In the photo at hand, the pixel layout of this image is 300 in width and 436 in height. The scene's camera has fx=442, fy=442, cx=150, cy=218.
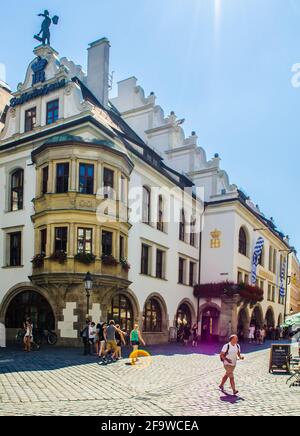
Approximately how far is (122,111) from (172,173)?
285 inches

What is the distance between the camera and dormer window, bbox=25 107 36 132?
26864 millimetres

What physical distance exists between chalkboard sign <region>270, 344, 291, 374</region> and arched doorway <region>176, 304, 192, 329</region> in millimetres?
15625

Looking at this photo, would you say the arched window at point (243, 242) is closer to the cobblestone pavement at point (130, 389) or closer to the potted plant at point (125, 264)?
the potted plant at point (125, 264)

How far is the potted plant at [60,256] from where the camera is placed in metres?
22.3

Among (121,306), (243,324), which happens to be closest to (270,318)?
(243,324)

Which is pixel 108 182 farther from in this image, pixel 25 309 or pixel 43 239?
pixel 25 309

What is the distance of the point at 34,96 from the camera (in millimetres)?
26641

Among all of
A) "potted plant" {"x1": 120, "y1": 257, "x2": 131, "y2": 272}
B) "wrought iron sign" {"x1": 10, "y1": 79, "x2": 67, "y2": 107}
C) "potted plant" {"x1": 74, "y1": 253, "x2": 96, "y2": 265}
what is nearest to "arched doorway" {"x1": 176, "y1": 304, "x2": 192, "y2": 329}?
"potted plant" {"x1": 120, "y1": 257, "x2": 131, "y2": 272}

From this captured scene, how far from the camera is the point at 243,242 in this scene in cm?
3953

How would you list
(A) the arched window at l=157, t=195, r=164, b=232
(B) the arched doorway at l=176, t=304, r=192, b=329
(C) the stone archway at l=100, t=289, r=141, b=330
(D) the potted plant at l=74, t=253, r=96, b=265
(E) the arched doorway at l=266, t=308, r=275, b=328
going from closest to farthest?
(D) the potted plant at l=74, t=253, r=96, b=265
(C) the stone archway at l=100, t=289, r=141, b=330
(A) the arched window at l=157, t=195, r=164, b=232
(B) the arched doorway at l=176, t=304, r=192, b=329
(E) the arched doorway at l=266, t=308, r=275, b=328

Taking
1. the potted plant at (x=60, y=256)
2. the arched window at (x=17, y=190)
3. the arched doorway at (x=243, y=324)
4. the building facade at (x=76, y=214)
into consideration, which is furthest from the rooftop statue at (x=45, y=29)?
the arched doorway at (x=243, y=324)

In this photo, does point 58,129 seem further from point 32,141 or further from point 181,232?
point 181,232

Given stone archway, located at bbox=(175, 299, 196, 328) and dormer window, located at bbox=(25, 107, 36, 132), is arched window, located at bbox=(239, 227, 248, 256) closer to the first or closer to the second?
stone archway, located at bbox=(175, 299, 196, 328)
